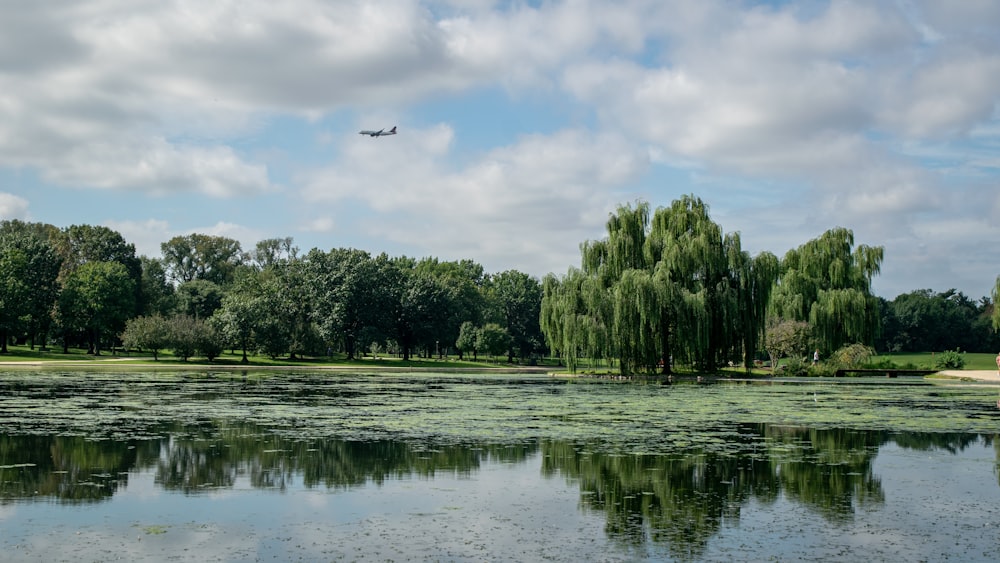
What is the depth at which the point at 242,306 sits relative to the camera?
77.5m

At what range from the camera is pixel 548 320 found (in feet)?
174

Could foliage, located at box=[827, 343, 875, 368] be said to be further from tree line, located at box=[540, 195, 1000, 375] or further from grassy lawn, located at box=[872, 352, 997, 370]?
grassy lawn, located at box=[872, 352, 997, 370]

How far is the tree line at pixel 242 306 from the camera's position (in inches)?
3014

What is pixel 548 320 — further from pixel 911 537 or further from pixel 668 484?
pixel 911 537

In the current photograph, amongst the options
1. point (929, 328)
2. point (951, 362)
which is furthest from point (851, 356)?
point (929, 328)

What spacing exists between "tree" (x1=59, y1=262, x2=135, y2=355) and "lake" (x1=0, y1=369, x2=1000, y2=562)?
209ft

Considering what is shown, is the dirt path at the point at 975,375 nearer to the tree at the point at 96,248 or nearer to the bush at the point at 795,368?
the bush at the point at 795,368

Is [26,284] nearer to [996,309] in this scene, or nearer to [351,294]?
[351,294]

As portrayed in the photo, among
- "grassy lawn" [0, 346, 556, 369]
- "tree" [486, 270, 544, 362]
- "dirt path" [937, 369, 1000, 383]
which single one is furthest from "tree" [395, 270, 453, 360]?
"dirt path" [937, 369, 1000, 383]

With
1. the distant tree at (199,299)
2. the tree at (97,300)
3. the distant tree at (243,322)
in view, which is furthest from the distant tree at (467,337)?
the tree at (97,300)

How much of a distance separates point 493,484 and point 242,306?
224ft

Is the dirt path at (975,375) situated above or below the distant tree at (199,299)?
below

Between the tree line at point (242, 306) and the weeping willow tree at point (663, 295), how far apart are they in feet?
115

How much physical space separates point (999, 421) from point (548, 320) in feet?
103
